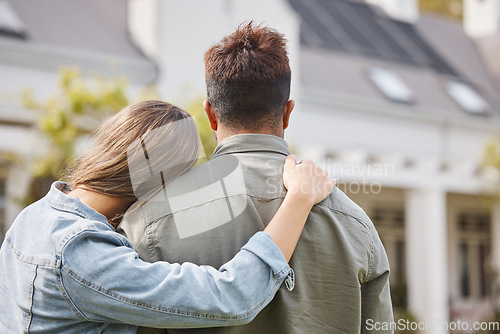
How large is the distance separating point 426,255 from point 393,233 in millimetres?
2784

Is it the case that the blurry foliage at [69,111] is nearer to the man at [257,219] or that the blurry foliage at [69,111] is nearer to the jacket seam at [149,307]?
the man at [257,219]

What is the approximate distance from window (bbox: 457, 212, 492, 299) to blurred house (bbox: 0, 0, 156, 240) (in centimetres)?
874

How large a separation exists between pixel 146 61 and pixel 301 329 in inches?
393

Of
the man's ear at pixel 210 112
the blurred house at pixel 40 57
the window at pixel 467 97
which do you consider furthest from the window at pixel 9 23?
the window at pixel 467 97

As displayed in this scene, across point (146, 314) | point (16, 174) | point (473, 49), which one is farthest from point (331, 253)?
point (473, 49)

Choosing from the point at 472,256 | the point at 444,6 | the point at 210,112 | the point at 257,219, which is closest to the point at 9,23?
the point at 210,112

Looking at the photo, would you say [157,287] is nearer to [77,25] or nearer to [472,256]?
[77,25]

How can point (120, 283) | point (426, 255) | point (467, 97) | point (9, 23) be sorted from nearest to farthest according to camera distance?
point (120, 283), point (9, 23), point (426, 255), point (467, 97)

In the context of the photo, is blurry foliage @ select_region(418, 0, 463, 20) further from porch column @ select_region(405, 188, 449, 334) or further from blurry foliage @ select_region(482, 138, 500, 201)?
porch column @ select_region(405, 188, 449, 334)

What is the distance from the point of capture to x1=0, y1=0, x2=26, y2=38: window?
10.1 meters

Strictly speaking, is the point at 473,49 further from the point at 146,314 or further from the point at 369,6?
the point at 146,314

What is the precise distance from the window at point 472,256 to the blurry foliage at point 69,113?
950 cm

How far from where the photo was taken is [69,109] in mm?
8461

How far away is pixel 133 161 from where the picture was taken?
2137 mm
